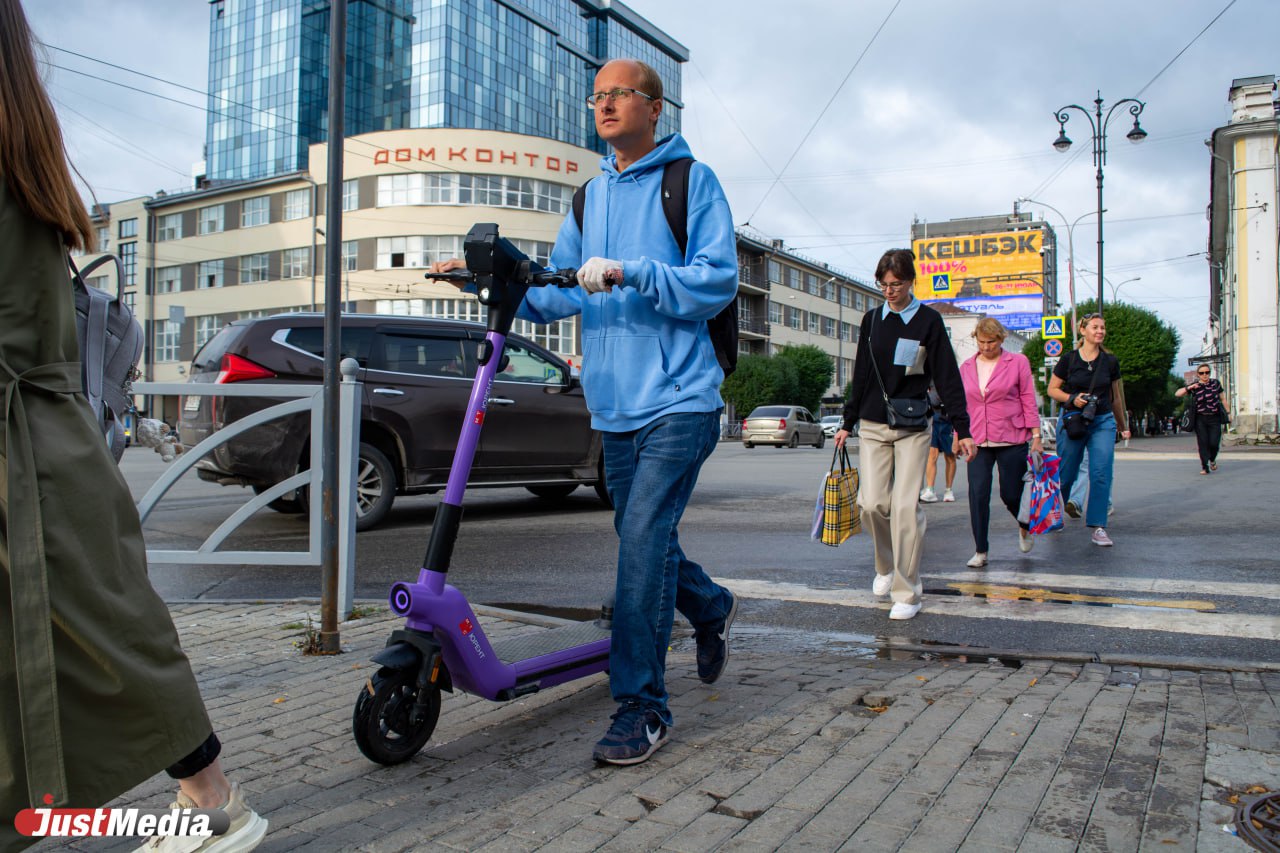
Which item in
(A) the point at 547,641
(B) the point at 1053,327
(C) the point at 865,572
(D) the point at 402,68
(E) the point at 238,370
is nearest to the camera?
(A) the point at 547,641

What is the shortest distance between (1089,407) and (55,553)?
772 cm

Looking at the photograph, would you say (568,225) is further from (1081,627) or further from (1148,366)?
(1148,366)

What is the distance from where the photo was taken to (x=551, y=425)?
975 cm

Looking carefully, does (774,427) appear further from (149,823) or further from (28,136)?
(28,136)

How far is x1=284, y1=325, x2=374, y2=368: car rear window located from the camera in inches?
329

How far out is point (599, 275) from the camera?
276cm

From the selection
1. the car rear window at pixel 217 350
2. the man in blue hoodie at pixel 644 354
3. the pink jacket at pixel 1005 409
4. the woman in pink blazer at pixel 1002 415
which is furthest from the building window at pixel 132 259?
the man in blue hoodie at pixel 644 354

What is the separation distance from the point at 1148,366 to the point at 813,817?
67437 millimetres

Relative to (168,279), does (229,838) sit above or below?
below

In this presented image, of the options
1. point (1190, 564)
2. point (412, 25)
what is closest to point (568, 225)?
point (1190, 564)

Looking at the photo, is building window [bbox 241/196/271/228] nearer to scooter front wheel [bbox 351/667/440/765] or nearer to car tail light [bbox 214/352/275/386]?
car tail light [bbox 214/352/275/386]

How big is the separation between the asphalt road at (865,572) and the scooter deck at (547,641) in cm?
124

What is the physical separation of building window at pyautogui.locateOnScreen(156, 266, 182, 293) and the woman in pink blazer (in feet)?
199

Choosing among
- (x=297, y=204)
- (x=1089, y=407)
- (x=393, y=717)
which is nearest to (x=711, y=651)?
(x=393, y=717)
